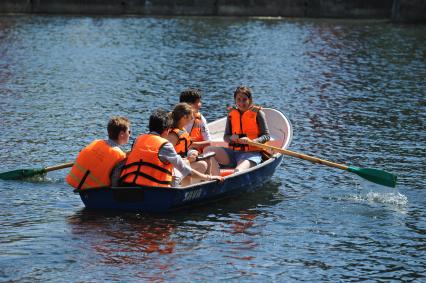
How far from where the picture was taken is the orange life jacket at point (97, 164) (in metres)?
13.3

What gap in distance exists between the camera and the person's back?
13.3 m

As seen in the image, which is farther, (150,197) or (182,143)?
(182,143)

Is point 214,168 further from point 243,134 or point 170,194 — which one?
point 170,194

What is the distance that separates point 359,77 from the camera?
29.3 m

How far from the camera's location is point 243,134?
51.2 ft

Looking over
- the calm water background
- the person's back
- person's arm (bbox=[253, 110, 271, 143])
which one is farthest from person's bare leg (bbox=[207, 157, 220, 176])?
the person's back

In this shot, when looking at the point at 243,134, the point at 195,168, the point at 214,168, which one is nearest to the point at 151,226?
the point at 195,168

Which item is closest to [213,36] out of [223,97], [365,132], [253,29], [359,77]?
[253,29]

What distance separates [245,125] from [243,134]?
0.16 metres

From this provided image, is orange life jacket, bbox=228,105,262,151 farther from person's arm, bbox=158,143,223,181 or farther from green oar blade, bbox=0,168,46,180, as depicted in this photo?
green oar blade, bbox=0,168,46,180

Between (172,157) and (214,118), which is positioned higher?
(172,157)

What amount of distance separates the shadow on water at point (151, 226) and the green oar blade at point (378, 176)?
1579 millimetres

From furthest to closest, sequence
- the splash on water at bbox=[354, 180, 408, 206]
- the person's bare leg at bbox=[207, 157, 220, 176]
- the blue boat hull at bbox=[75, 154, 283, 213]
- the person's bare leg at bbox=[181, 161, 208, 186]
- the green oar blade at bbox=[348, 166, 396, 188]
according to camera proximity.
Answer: the green oar blade at bbox=[348, 166, 396, 188]
the splash on water at bbox=[354, 180, 408, 206]
the person's bare leg at bbox=[207, 157, 220, 176]
the person's bare leg at bbox=[181, 161, 208, 186]
the blue boat hull at bbox=[75, 154, 283, 213]

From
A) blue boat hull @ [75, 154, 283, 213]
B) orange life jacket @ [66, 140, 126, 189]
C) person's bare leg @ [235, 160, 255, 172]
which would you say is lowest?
blue boat hull @ [75, 154, 283, 213]
